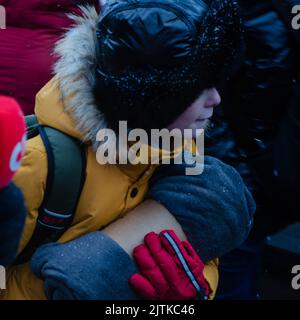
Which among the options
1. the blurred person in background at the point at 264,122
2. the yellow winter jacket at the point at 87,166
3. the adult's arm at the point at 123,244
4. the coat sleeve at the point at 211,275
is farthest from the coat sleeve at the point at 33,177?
the blurred person in background at the point at 264,122

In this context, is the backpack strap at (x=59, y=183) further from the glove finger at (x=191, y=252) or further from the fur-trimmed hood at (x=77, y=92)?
the glove finger at (x=191, y=252)

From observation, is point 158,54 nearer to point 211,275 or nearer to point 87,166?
point 87,166

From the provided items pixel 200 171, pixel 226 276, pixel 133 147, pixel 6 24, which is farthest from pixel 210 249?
pixel 6 24

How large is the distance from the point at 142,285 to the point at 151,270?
0.04 meters

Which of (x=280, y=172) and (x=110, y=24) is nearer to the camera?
(x=110, y=24)

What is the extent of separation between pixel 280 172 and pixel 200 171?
0.42 metres

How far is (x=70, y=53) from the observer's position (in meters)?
1.52

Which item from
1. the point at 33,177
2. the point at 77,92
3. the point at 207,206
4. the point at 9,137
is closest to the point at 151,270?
the point at 207,206

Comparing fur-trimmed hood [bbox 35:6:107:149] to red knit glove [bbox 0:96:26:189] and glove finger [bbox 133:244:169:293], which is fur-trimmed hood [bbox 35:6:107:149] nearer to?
glove finger [bbox 133:244:169:293]

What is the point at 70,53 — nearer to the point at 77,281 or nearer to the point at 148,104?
the point at 148,104

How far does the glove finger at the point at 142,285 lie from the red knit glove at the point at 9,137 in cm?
54

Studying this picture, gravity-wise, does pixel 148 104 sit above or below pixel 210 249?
above

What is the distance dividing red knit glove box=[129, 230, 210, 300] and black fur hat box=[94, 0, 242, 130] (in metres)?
0.30

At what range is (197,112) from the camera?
1554 millimetres
